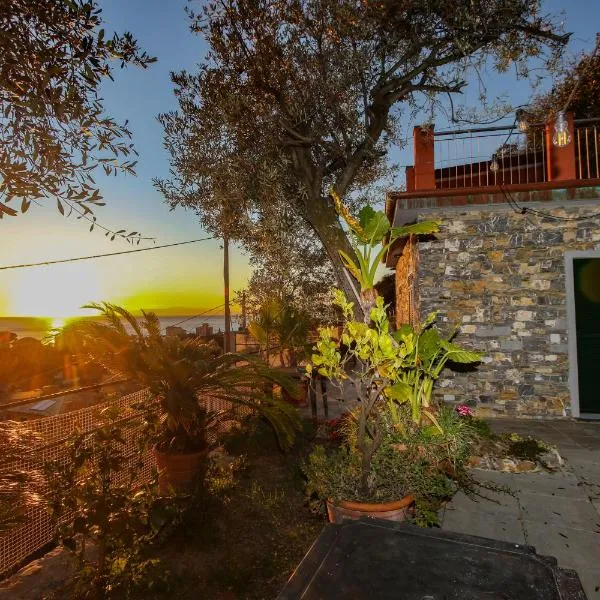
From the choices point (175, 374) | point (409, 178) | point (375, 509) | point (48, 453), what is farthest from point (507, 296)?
point (48, 453)

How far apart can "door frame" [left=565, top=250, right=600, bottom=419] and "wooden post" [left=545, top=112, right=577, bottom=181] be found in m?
1.30

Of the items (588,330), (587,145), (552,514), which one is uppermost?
(587,145)

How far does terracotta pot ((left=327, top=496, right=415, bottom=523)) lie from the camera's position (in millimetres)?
3482

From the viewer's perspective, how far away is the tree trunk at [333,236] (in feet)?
26.0

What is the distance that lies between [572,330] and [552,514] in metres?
4.19

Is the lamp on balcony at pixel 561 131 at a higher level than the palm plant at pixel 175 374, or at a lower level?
higher

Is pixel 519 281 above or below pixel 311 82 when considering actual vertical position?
below

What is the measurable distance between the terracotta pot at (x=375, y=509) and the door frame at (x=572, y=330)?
501 cm

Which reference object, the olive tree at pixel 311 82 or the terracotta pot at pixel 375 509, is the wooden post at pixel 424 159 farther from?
the terracotta pot at pixel 375 509

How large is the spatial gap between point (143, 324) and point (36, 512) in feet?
8.60

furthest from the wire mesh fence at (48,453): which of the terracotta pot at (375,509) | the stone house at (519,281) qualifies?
the stone house at (519,281)

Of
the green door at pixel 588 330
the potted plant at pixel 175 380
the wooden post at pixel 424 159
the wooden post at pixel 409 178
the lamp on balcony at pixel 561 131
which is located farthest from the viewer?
the wooden post at pixel 409 178

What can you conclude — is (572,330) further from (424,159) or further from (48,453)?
(48,453)

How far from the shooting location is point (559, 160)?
7312 mm
